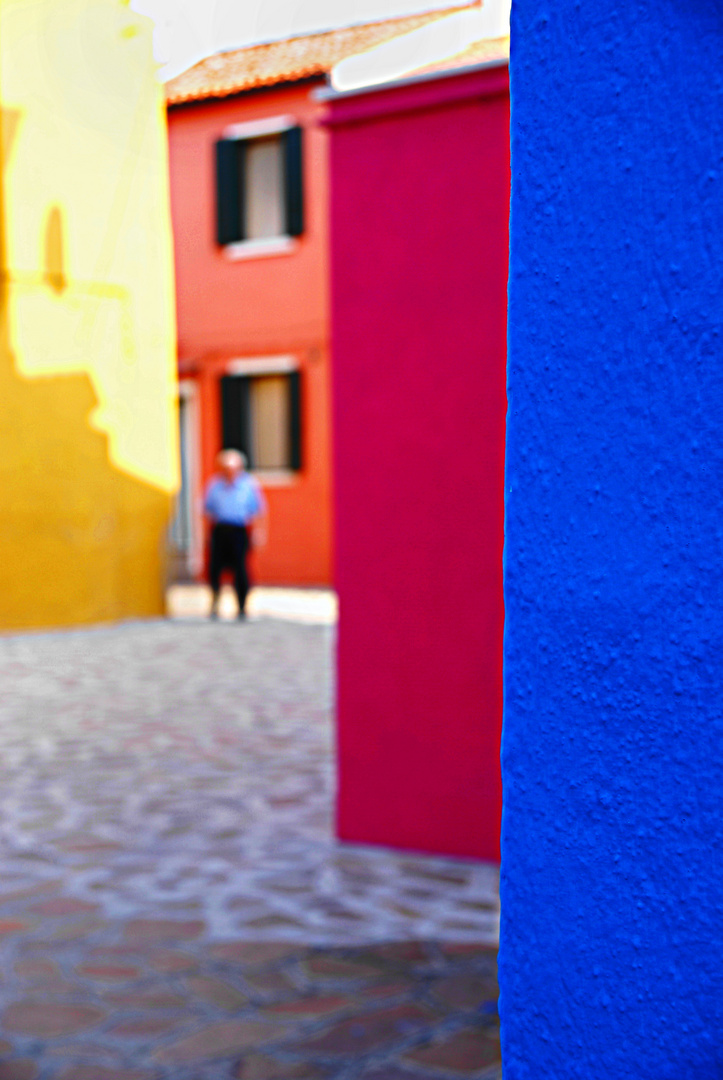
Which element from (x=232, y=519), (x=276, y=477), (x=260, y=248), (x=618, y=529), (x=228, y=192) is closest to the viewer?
(x=618, y=529)

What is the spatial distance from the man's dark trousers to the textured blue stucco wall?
1131cm

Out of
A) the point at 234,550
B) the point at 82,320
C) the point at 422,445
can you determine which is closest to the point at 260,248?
the point at 82,320

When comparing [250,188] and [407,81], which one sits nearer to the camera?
[407,81]

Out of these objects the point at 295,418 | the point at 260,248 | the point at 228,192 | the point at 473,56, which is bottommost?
the point at 295,418

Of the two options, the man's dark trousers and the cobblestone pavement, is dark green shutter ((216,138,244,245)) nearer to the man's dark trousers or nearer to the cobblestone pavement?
the man's dark trousers

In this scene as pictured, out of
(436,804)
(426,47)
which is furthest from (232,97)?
(436,804)

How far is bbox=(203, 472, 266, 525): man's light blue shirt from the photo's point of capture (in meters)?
12.6

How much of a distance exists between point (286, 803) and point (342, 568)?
1270mm

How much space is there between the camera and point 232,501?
1258 cm

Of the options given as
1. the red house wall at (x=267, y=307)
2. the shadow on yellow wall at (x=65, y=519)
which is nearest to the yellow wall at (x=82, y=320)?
the shadow on yellow wall at (x=65, y=519)

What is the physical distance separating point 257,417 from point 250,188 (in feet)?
11.0

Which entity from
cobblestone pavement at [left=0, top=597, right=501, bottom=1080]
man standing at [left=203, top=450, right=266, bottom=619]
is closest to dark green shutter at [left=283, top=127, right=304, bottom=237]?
man standing at [left=203, top=450, right=266, bottom=619]

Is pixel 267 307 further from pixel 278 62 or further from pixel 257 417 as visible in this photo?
pixel 278 62

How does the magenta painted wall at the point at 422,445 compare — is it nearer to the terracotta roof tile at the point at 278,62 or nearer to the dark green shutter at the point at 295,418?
the dark green shutter at the point at 295,418
